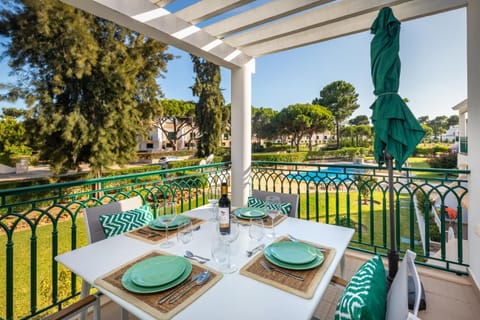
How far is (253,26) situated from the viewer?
2.55 metres

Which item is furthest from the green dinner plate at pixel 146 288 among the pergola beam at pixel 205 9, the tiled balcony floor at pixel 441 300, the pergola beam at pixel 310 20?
the pergola beam at pixel 310 20

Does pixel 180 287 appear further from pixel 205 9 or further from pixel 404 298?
pixel 205 9

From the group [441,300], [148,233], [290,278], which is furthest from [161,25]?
[441,300]

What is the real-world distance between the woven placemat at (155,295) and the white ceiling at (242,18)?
6.66 ft

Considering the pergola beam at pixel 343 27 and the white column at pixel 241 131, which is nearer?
the pergola beam at pixel 343 27

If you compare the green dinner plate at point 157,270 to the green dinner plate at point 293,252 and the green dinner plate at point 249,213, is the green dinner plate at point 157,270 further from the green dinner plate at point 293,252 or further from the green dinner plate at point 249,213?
the green dinner plate at point 249,213

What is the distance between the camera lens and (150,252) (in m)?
1.18

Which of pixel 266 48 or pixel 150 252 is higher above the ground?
pixel 266 48

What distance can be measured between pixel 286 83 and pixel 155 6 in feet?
49.9

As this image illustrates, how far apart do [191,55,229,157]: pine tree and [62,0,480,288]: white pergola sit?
9.78 meters

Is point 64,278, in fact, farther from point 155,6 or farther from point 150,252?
point 155,6

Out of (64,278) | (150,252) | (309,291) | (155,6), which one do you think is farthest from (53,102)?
(309,291)

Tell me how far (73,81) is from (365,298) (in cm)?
885

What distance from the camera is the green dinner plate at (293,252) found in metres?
1.05
